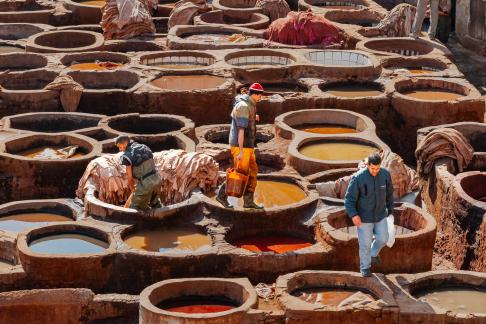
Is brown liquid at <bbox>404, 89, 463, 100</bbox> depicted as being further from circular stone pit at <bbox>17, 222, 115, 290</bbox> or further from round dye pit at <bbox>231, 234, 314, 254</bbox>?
circular stone pit at <bbox>17, 222, 115, 290</bbox>

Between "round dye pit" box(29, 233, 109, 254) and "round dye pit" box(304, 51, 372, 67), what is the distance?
33.7 ft

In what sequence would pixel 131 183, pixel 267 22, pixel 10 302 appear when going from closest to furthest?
1. pixel 10 302
2. pixel 131 183
3. pixel 267 22

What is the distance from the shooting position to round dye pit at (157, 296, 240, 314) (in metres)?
16.0

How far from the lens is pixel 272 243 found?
1825 cm

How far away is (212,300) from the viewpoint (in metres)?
16.3

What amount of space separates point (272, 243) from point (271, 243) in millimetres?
15

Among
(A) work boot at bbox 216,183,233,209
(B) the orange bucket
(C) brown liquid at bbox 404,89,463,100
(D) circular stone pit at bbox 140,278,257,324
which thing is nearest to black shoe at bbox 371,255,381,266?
(D) circular stone pit at bbox 140,278,257,324

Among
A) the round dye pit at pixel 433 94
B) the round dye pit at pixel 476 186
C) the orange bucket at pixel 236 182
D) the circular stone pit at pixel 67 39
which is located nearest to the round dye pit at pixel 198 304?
the orange bucket at pixel 236 182

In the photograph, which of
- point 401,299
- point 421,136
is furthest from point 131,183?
point 421,136

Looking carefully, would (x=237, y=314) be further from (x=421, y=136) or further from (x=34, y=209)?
(x=421, y=136)

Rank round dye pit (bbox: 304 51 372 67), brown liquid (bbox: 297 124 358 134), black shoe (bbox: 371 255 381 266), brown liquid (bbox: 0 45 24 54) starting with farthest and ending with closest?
1. brown liquid (bbox: 0 45 24 54)
2. round dye pit (bbox: 304 51 372 67)
3. brown liquid (bbox: 297 124 358 134)
4. black shoe (bbox: 371 255 381 266)

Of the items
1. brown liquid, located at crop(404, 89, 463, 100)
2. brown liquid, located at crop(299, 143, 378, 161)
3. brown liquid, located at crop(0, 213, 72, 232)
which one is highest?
brown liquid, located at crop(404, 89, 463, 100)

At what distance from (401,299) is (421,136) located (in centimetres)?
665

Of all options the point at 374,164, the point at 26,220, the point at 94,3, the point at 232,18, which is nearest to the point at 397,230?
the point at 374,164
